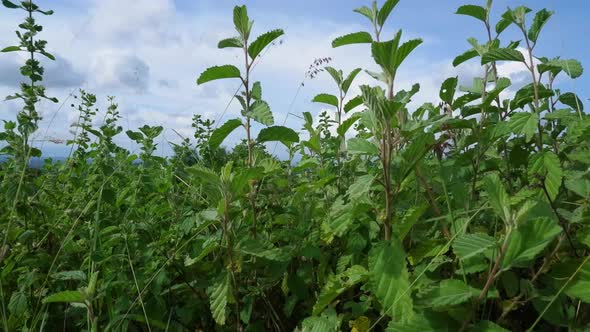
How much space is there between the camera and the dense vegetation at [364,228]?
140cm

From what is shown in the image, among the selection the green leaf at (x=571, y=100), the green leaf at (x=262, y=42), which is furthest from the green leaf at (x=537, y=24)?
the green leaf at (x=262, y=42)

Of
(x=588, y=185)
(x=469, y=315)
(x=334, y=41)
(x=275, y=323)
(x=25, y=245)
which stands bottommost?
(x=275, y=323)

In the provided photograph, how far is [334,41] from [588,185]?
3.07 ft

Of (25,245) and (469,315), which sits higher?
(25,245)

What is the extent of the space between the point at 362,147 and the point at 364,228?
42cm

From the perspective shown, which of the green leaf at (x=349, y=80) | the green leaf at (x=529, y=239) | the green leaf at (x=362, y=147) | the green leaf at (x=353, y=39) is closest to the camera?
the green leaf at (x=529, y=239)

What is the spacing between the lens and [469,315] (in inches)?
52.9

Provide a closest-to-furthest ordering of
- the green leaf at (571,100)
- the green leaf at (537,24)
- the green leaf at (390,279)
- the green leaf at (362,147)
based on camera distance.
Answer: the green leaf at (390,279)
the green leaf at (362,147)
the green leaf at (537,24)
the green leaf at (571,100)

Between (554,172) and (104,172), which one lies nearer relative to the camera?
(554,172)

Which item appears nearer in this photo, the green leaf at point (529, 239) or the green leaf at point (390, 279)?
the green leaf at point (529, 239)

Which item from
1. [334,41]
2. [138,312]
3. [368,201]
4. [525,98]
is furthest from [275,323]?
[525,98]

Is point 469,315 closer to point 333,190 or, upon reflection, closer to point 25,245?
point 333,190

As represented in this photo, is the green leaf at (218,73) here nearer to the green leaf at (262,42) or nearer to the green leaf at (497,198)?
the green leaf at (262,42)

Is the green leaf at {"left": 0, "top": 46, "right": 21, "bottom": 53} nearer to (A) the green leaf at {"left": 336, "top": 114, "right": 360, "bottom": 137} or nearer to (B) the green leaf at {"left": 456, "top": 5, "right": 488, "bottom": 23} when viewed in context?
(A) the green leaf at {"left": 336, "top": 114, "right": 360, "bottom": 137}
